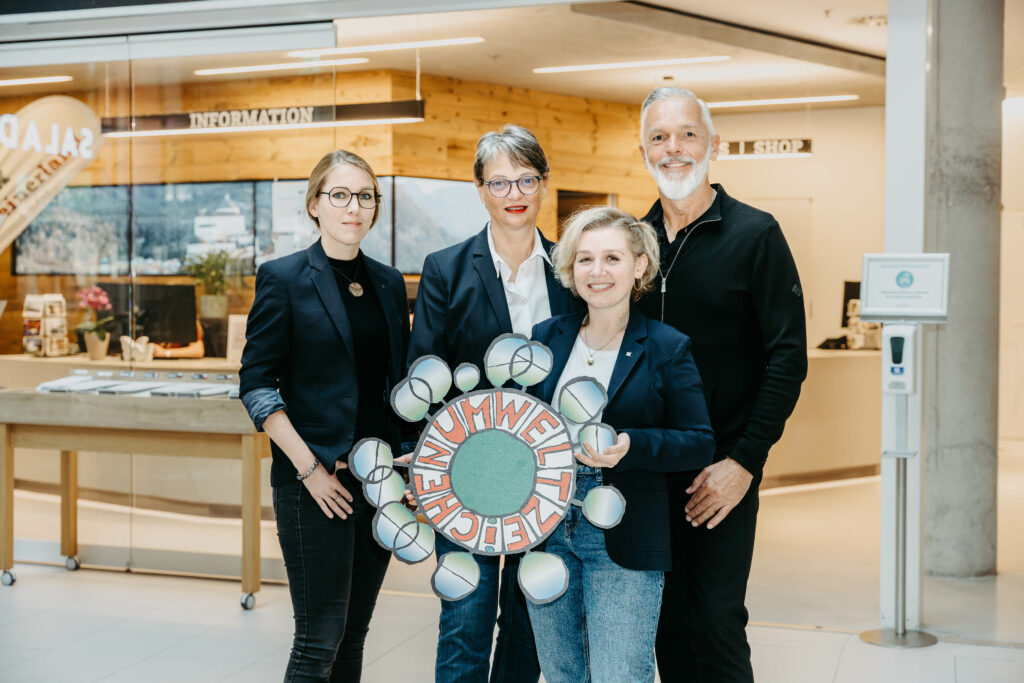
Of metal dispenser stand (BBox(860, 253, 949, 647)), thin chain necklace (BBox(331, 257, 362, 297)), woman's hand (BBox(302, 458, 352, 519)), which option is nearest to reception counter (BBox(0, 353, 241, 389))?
thin chain necklace (BBox(331, 257, 362, 297))

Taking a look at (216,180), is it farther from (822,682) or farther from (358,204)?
(822,682)

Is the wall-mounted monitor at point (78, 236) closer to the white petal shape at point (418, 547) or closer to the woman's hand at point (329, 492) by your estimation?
the woman's hand at point (329, 492)

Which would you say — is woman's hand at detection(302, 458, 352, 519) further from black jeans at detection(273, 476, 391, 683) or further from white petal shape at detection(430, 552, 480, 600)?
white petal shape at detection(430, 552, 480, 600)

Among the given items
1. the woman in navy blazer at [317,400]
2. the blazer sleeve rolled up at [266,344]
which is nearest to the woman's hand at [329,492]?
the woman in navy blazer at [317,400]

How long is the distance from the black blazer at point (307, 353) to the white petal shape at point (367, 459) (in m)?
0.34

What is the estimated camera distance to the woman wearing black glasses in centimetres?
231

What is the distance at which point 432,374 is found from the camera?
2.11 meters

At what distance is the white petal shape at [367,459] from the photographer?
214 centimetres

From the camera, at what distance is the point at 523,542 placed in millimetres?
2068

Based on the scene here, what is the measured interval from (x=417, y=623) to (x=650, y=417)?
2.47 metres

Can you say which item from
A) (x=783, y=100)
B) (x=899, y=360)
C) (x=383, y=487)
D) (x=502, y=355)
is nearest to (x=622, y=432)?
(x=502, y=355)

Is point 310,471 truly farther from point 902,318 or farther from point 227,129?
point 227,129

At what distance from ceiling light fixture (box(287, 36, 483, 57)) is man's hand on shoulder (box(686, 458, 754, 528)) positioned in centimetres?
314

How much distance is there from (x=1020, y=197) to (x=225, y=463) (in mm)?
3808
